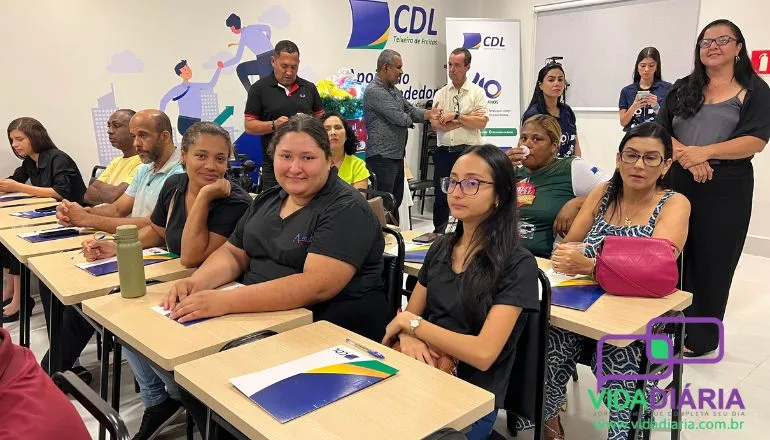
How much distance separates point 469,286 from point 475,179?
311 millimetres

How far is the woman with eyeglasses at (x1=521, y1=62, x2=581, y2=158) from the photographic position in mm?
3822

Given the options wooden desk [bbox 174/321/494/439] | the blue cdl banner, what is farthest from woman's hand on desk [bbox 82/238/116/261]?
the blue cdl banner

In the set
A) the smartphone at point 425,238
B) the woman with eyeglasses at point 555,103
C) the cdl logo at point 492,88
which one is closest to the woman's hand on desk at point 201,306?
the smartphone at point 425,238

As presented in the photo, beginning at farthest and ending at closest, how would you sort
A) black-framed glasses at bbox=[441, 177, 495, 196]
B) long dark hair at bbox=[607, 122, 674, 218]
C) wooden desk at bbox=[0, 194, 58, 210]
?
wooden desk at bbox=[0, 194, 58, 210] → long dark hair at bbox=[607, 122, 674, 218] → black-framed glasses at bbox=[441, 177, 495, 196]

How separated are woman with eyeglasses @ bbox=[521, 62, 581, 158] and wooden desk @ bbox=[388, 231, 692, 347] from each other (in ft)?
7.34

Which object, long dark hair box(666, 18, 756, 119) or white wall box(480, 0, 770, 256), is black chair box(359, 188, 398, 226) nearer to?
long dark hair box(666, 18, 756, 119)

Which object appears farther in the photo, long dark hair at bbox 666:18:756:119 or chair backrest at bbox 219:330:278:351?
long dark hair at bbox 666:18:756:119

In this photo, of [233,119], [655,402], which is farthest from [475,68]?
[655,402]

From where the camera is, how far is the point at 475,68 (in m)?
6.48

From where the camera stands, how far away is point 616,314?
5.40 feet

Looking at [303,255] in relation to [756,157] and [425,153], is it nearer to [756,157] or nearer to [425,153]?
[756,157]

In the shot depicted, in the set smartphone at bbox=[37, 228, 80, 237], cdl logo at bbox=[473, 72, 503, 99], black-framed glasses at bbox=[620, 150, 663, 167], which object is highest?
cdl logo at bbox=[473, 72, 503, 99]

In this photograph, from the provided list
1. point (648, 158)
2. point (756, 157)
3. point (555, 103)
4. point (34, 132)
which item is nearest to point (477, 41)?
point (555, 103)

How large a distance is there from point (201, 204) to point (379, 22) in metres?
4.66
